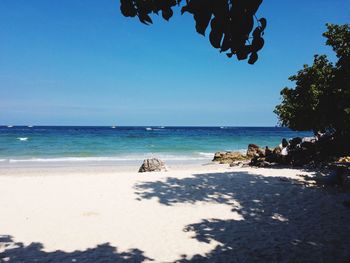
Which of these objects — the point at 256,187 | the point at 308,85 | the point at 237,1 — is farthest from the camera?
the point at 308,85

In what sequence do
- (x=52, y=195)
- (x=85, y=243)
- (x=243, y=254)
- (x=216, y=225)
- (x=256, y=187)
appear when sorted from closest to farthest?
(x=243, y=254), (x=85, y=243), (x=216, y=225), (x=52, y=195), (x=256, y=187)

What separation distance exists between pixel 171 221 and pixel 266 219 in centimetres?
246

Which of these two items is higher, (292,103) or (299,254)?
(292,103)

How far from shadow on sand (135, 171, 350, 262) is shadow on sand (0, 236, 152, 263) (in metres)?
1.03

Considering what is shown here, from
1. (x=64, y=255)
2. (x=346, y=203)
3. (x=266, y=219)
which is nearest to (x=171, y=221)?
(x=266, y=219)

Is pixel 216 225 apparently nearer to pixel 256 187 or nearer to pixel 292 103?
pixel 256 187

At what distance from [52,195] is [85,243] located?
4.23 meters

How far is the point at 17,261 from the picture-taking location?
18.4ft

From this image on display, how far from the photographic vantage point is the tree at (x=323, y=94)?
48.6 ft

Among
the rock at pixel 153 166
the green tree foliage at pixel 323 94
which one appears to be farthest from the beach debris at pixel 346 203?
the rock at pixel 153 166

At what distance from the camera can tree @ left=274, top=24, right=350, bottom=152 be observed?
14.8m

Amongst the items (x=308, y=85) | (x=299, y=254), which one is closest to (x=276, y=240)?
(x=299, y=254)

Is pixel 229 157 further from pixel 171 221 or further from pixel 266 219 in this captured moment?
pixel 171 221

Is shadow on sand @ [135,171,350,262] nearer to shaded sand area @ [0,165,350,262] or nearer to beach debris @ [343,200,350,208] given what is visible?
shaded sand area @ [0,165,350,262]
